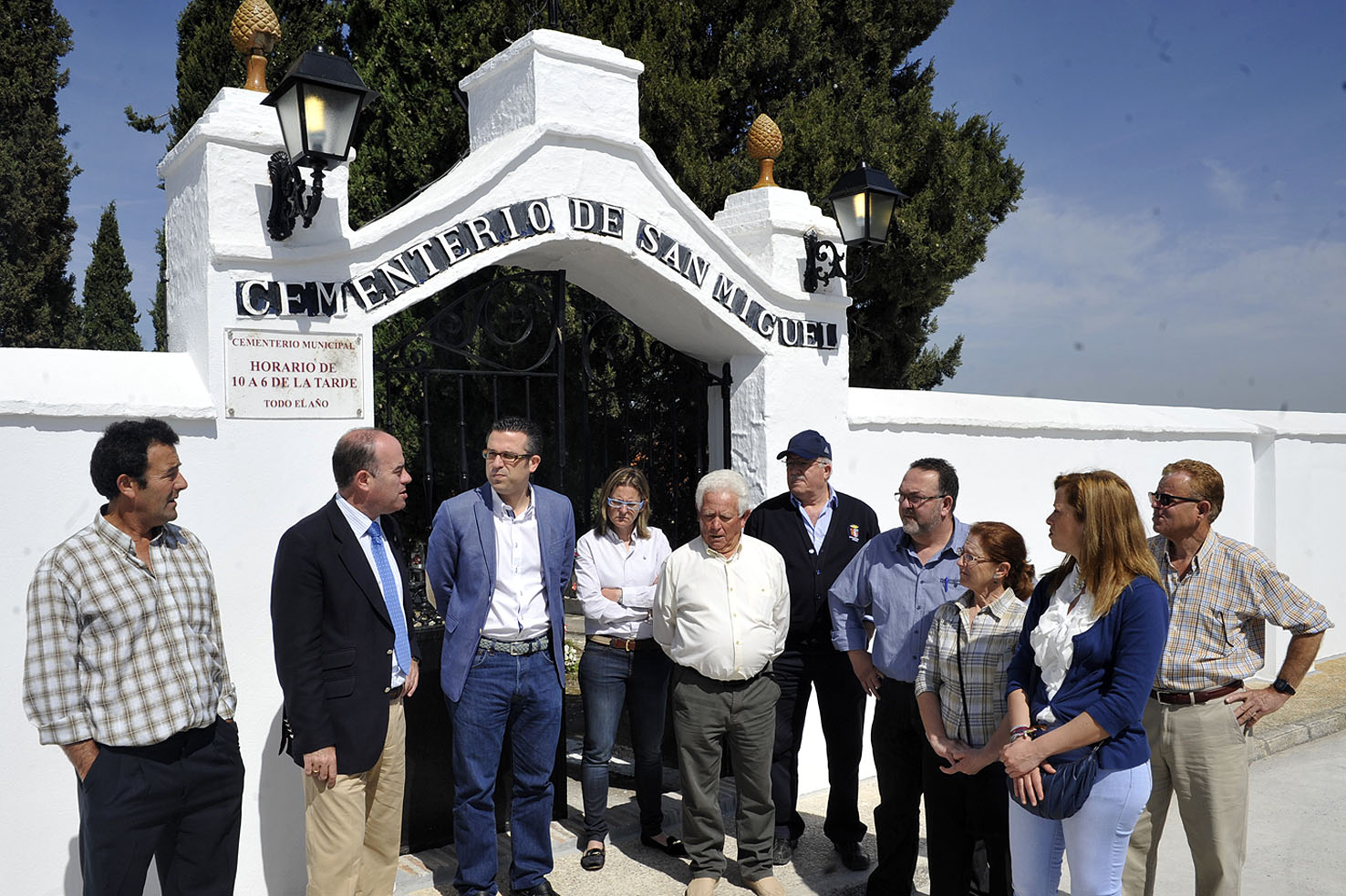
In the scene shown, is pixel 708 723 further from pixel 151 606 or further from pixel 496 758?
pixel 151 606

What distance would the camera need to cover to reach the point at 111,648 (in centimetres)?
271

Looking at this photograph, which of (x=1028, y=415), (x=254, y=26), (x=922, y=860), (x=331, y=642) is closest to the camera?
(x=331, y=642)

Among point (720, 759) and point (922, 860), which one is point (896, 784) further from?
point (922, 860)

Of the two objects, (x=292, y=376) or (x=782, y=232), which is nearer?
(x=292, y=376)

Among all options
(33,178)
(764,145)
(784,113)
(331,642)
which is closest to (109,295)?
(33,178)

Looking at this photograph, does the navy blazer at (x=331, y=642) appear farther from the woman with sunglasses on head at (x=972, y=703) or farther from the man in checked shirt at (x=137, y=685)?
the woman with sunglasses on head at (x=972, y=703)

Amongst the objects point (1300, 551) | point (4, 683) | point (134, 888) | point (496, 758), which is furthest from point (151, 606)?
point (1300, 551)

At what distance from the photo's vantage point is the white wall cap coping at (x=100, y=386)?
3447 mm

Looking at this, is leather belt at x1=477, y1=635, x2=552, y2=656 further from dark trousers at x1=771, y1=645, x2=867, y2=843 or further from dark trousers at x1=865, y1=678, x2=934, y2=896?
dark trousers at x1=865, y1=678, x2=934, y2=896

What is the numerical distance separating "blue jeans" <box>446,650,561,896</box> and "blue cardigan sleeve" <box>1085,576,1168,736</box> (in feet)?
7.03

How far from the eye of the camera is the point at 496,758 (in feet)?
12.8

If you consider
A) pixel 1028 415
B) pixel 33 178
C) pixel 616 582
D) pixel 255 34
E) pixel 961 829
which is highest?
pixel 33 178

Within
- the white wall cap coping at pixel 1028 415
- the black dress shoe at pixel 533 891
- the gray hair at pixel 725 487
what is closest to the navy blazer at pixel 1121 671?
the gray hair at pixel 725 487

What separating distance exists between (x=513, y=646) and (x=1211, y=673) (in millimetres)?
2573
